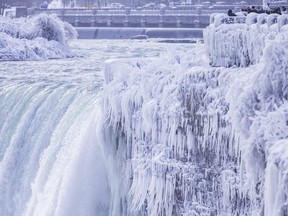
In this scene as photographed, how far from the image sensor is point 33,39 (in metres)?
42.2

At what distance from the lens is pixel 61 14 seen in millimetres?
70062

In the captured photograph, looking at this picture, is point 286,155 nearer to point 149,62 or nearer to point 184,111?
point 184,111

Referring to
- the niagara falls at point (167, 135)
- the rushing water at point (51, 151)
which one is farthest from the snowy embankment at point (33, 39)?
the niagara falls at point (167, 135)

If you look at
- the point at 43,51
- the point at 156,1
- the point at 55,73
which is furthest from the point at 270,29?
the point at 156,1

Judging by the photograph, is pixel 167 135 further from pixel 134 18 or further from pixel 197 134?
pixel 134 18

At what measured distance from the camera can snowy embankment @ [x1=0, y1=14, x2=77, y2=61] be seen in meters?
37.4

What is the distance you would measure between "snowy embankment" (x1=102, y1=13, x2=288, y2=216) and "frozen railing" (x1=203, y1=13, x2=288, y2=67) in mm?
63

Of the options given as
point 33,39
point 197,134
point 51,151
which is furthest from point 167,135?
point 33,39

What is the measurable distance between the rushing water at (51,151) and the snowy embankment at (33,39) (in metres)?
13.8

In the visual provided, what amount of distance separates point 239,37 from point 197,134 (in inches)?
71.5

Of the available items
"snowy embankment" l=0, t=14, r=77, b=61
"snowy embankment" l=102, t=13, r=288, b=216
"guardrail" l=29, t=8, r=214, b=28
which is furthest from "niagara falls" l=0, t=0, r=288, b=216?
"guardrail" l=29, t=8, r=214, b=28

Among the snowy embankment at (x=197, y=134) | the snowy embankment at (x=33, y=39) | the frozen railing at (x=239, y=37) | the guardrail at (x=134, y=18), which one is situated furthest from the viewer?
the guardrail at (x=134, y=18)

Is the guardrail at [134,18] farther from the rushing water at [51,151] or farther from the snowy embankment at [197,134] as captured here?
the snowy embankment at [197,134]

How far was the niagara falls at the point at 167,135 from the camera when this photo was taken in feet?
34.6
